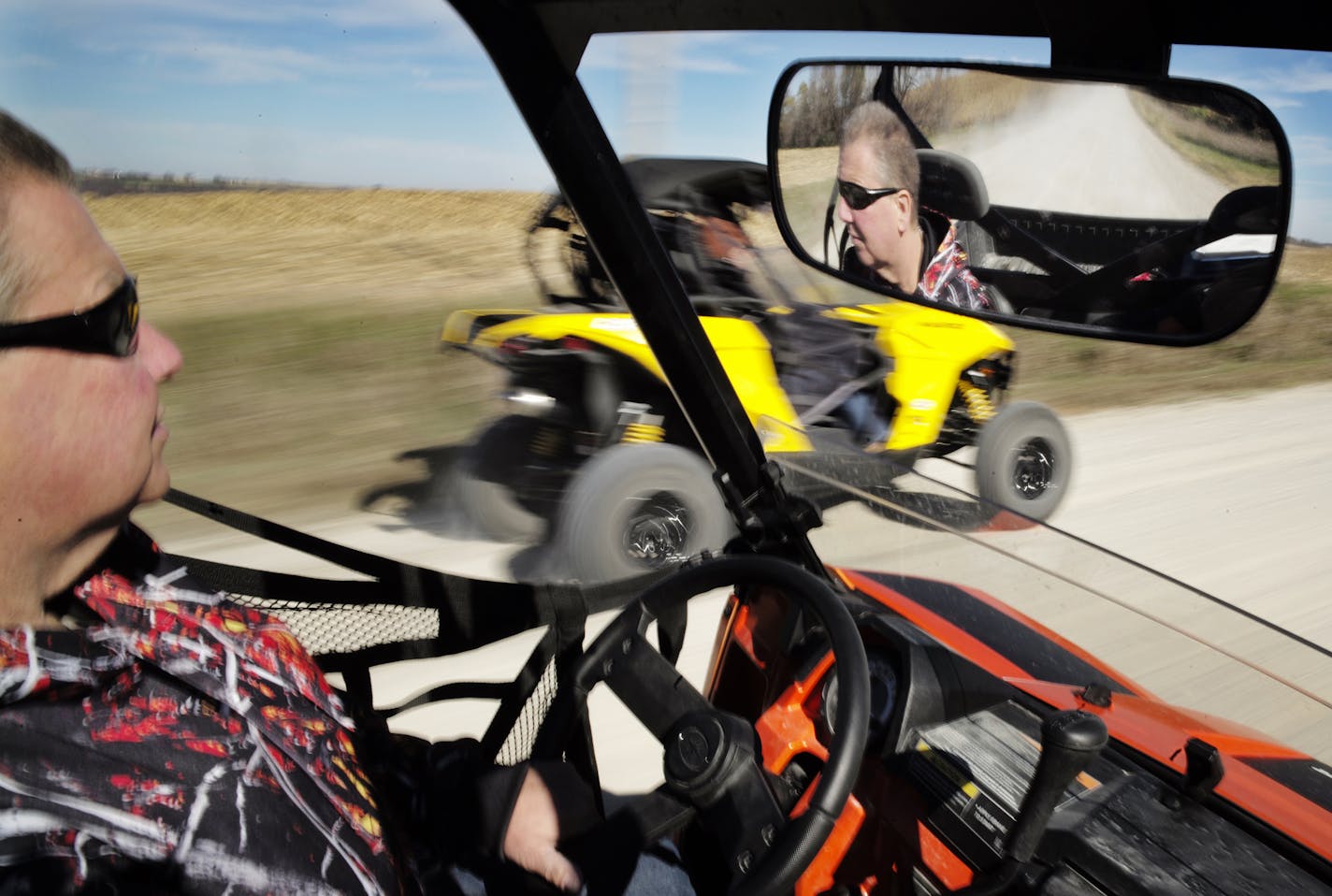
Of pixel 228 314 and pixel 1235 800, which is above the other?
pixel 1235 800

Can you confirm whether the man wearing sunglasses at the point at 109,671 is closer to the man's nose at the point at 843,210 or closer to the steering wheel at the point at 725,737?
the steering wheel at the point at 725,737

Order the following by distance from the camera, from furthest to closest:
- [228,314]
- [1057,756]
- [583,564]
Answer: [228,314] → [583,564] → [1057,756]

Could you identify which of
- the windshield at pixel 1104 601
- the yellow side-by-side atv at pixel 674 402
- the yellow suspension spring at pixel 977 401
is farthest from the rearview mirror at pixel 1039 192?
the yellow suspension spring at pixel 977 401

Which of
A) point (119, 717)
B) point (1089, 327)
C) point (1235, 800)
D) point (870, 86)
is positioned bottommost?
point (1235, 800)

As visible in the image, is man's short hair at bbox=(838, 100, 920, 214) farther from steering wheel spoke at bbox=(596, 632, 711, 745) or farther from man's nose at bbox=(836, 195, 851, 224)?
steering wheel spoke at bbox=(596, 632, 711, 745)

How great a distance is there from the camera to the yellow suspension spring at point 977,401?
14.9ft

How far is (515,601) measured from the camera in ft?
6.21

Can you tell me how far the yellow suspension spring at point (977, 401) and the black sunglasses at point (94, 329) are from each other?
3.68 m

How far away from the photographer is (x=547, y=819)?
5.31 feet

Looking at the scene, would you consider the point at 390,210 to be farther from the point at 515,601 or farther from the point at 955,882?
the point at 955,882

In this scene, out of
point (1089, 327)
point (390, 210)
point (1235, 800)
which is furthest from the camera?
point (390, 210)

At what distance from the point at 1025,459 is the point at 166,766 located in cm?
405

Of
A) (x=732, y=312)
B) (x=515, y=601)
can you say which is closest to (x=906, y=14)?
(x=515, y=601)

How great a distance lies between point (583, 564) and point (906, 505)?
2.14m
